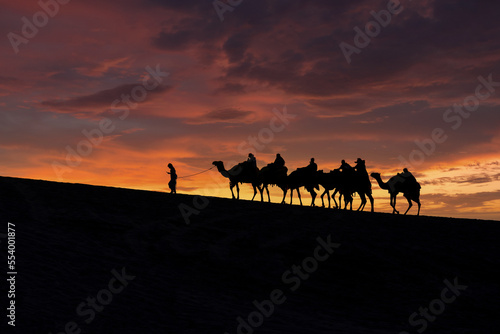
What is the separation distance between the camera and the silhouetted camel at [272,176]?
31.2 meters

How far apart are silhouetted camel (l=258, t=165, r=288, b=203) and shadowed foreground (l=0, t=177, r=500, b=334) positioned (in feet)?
24.2

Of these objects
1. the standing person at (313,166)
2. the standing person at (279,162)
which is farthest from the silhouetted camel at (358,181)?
the standing person at (279,162)

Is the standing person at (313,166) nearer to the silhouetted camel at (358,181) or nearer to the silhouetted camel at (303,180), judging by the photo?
the silhouetted camel at (303,180)

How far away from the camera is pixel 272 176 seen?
1232 inches

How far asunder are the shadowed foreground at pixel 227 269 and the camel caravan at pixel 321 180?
17.5 feet

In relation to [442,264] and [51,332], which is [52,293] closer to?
[51,332]

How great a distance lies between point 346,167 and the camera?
96.3ft

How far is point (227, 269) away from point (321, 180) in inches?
692

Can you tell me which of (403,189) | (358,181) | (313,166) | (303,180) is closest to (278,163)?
(303,180)

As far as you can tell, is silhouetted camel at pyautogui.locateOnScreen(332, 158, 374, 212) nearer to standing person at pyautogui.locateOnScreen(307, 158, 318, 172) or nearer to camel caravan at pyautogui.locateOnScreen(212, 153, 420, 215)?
camel caravan at pyautogui.locateOnScreen(212, 153, 420, 215)

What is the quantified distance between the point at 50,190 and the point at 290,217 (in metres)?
10.5

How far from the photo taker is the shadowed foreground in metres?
10.5

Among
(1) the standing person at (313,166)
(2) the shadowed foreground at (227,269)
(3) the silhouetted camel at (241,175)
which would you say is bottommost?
(2) the shadowed foreground at (227,269)

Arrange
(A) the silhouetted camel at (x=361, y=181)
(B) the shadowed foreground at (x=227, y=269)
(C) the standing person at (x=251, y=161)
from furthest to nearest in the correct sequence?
(C) the standing person at (x=251, y=161)
(A) the silhouetted camel at (x=361, y=181)
(B) the shadowed foreground at (x=227, y=269)
